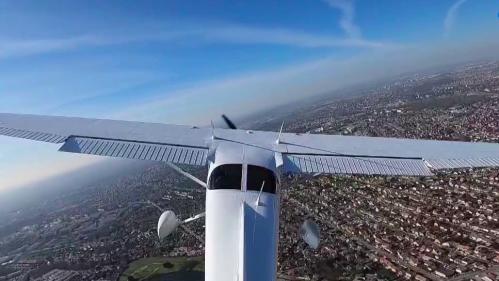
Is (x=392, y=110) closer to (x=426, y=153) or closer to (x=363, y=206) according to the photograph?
(x=363, y=206)

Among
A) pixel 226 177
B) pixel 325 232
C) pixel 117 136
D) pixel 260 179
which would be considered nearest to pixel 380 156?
pixel 260 179

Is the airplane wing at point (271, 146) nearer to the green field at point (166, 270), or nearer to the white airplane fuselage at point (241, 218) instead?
the white airplane fuselage at point (241, 218)

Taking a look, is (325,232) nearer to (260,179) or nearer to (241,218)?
(260,179)

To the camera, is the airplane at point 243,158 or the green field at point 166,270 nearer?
the airplane at point 243,158

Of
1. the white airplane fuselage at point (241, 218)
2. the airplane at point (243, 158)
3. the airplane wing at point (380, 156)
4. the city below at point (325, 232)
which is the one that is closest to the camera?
the white airplane fuselage at point (241, 218)

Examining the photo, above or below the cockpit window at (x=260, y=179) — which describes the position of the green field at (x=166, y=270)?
below

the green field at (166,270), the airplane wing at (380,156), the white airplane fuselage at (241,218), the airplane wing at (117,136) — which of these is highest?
the airplane wing at (117,136)

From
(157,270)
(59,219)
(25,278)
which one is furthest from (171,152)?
(59,219)

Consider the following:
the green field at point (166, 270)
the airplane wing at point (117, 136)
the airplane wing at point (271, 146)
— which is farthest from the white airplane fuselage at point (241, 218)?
the green field at point (166, 270)
